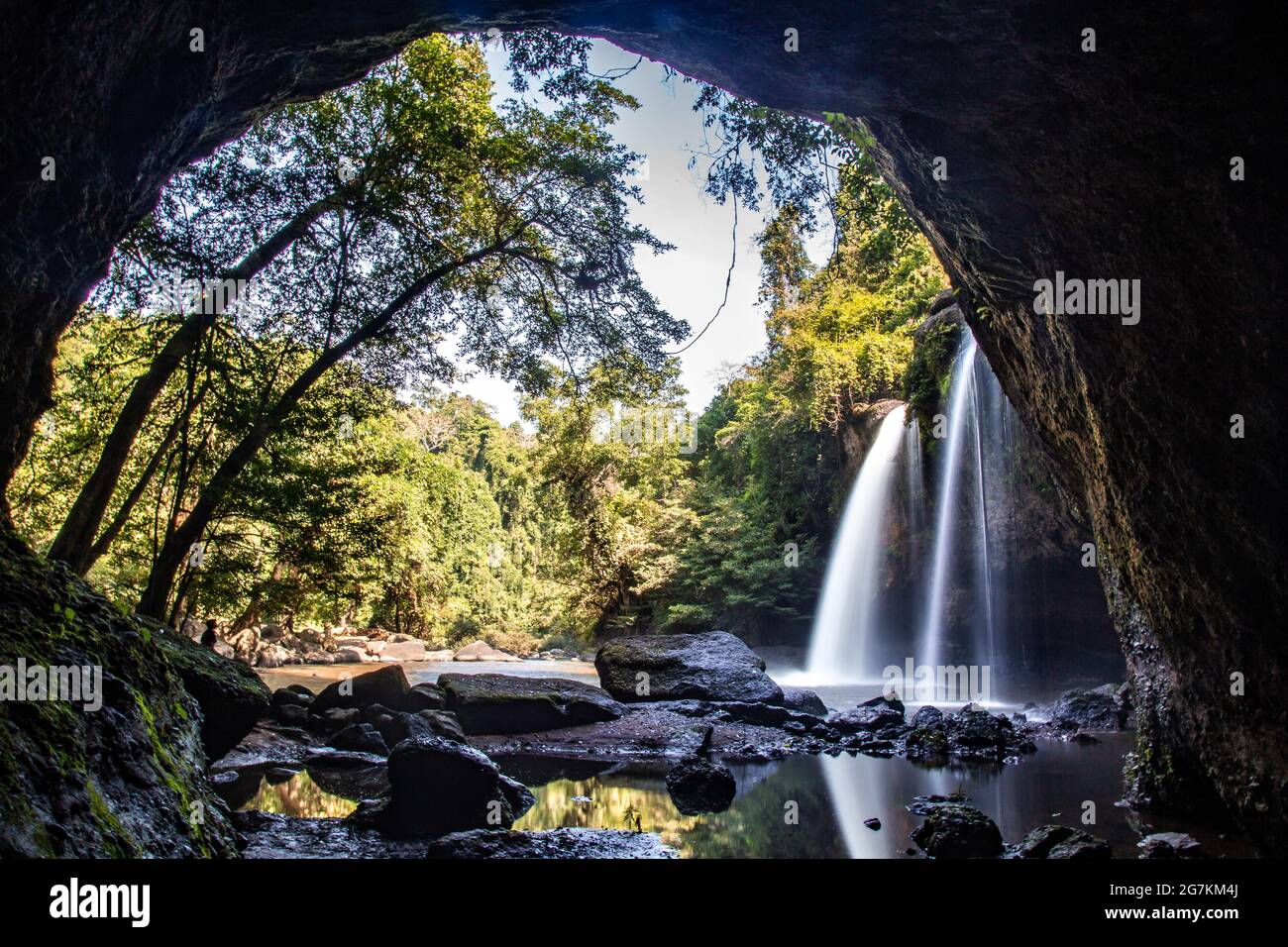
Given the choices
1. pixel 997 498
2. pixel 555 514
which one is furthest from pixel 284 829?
pixel 555 514

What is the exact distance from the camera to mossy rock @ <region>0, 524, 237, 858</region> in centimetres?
251

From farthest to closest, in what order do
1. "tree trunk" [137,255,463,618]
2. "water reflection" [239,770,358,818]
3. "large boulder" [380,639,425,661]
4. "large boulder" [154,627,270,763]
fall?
"large boulder" [380,639,425,661], "tree trunk" [137,255,463,618], "large boulder" [154,627,270,763], "water reflection" [239,770,358,818]

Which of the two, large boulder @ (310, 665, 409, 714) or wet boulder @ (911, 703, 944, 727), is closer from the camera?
wet boulder @ (911, 703, 944, 727)

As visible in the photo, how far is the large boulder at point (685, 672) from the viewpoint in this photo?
45.0 ft

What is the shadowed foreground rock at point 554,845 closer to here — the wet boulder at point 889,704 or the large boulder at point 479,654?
the wet boulder at point 889,704

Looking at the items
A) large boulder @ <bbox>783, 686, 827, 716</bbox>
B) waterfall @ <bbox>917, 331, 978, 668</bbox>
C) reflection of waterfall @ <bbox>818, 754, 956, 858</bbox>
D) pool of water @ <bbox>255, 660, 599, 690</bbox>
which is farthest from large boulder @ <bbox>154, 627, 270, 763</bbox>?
waterfall @ <bbox>917, 331, 978, 668</bbox>

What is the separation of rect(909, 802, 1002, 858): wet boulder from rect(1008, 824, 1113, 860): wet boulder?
0.16 metres

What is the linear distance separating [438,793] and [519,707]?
18.2 feet

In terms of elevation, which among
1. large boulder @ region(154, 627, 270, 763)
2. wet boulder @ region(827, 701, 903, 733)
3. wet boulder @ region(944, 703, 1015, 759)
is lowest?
wet boulder @ region(827, 701, 903, 733)

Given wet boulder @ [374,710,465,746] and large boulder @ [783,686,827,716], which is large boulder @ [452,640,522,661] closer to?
large boulder @ [783,686,827,716]

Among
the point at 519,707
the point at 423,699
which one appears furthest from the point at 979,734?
the point at 423,699

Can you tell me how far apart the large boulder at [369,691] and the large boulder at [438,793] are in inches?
256
